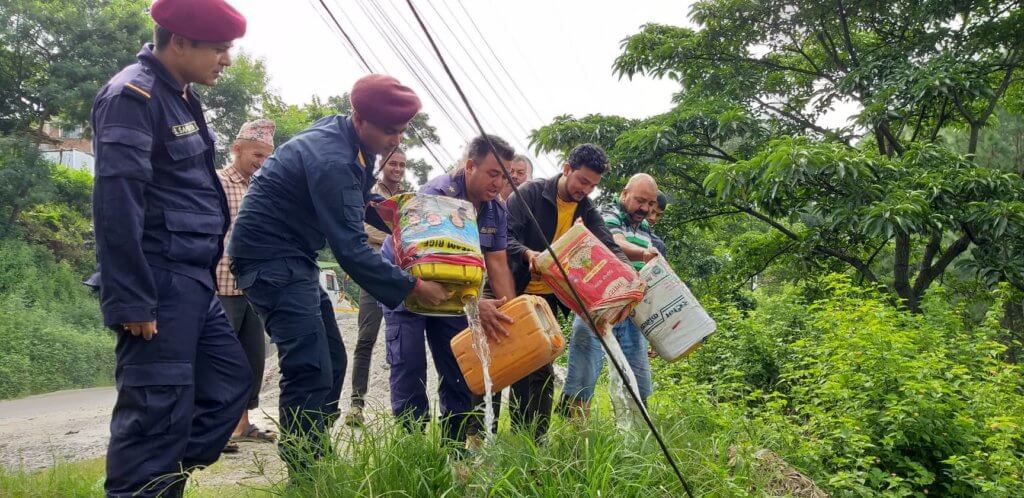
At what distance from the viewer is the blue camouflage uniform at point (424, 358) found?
3.08 m

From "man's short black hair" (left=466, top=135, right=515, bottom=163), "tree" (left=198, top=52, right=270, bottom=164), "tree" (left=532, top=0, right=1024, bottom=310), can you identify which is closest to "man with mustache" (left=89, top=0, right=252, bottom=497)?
"man's short black hair" (left=466, top=135, right=515, bottom=163)

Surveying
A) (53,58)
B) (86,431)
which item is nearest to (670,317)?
(86,431)

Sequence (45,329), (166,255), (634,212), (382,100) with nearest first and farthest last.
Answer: (166,255), (382,100), (634,212), (45,329)

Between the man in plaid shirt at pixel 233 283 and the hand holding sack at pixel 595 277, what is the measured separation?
1.80 m

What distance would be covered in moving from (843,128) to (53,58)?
21472 mm

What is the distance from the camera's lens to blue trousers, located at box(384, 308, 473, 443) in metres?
3.08

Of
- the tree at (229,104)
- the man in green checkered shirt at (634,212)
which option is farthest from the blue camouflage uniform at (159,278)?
the tree at (229,104)

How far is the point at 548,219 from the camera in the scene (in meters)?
3.81

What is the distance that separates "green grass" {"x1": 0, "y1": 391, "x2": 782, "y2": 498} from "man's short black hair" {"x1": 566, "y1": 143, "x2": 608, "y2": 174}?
1.37 meters

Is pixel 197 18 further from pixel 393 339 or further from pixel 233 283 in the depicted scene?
pixel 233 283

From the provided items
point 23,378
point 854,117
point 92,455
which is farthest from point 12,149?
point 854,117

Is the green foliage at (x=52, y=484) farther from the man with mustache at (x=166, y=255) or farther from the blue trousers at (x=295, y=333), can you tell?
the blue trousers at (x=295, y=333)

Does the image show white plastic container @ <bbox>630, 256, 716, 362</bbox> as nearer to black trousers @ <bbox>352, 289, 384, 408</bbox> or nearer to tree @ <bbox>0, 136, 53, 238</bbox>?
black trousers @ <bbox>352, 289, 384, 408</bbox>

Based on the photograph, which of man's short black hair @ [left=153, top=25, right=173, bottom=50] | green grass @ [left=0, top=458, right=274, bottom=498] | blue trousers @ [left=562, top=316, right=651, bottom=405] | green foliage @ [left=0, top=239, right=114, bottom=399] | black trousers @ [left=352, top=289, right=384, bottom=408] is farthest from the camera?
green foliage @ [left=0, top=239, right=114, bottom=399]
